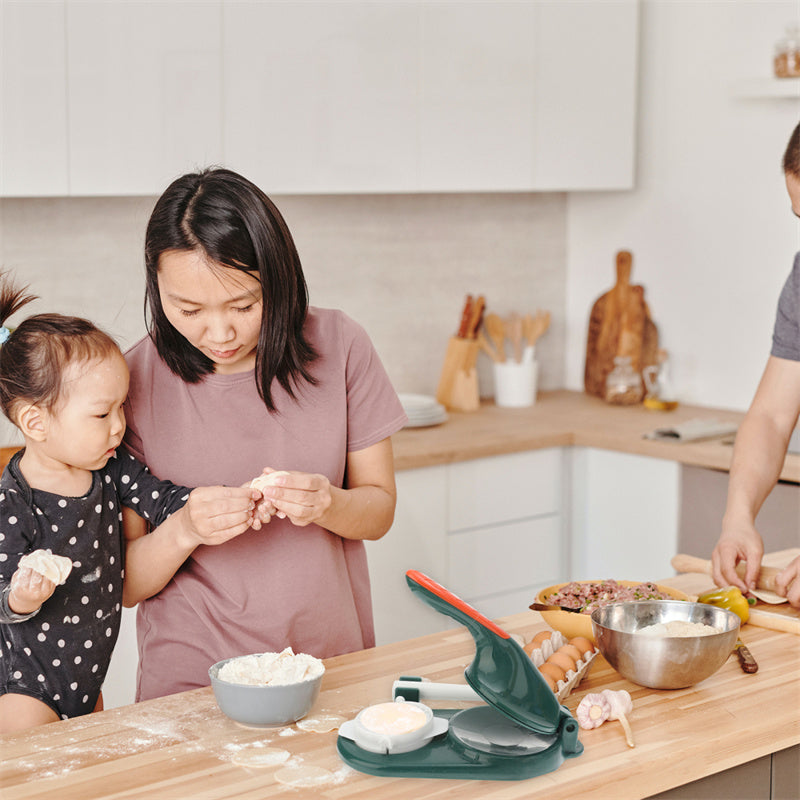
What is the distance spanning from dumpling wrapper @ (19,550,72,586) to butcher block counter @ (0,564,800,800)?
197 millimetres

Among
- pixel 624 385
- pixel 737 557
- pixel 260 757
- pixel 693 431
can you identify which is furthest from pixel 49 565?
pixel 624 385

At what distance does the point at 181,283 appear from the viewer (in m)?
1.58

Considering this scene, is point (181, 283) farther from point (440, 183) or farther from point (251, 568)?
point (440, 183)

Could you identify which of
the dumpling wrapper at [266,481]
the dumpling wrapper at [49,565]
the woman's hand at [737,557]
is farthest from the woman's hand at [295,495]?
the woman's hand at [737,557]

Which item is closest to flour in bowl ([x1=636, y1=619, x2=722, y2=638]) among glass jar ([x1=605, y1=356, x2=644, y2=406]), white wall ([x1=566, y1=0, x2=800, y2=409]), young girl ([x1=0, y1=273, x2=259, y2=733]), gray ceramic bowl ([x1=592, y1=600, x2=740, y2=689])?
gray ceramic bowl ([x1=592, y1=600, x2=740, y2=689])

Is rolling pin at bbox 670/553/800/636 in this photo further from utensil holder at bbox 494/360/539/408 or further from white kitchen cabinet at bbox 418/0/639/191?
utensil holder at bbox 494/360/539/408

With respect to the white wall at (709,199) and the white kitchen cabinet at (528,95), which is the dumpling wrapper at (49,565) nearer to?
the white kitchen cabinet at (528,95)

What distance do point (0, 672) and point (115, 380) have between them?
46 cm

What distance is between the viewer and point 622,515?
132 inches

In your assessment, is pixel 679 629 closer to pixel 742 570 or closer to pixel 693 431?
pixel 742 570

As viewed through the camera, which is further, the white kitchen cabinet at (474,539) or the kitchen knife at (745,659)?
the white kitchen cabinet at (474,539)

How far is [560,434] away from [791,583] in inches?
61.5

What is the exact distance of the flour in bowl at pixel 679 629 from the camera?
1501mm

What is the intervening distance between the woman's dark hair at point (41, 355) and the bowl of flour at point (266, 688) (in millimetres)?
490
